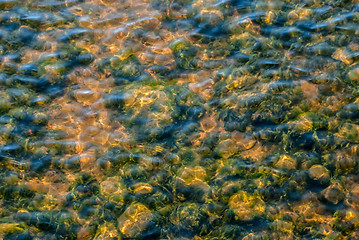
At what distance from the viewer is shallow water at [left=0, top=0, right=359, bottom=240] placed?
151 inches

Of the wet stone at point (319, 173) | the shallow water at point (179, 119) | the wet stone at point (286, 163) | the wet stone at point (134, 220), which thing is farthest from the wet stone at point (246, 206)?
the wet stone at point (134, 220)

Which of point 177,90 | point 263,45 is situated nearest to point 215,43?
point 263,45

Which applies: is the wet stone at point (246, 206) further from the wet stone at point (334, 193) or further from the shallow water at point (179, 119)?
the wet stone at point (334, 193)

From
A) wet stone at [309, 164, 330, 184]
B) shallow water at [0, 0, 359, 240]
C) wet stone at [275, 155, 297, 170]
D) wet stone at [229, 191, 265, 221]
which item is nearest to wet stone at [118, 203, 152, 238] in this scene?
shallow water at [0, 0, 359, 240]

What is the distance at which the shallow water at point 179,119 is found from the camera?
3.84 metres

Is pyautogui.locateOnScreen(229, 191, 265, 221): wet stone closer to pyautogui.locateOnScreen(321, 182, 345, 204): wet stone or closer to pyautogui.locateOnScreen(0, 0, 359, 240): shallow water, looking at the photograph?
pyautogui.locateOnScreen(0, 0, 359, 240): shallow water

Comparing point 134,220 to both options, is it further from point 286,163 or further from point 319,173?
point 319,173

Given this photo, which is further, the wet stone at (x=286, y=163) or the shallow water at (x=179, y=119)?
the wet stone at (x=286, y=163)

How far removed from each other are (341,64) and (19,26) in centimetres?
473

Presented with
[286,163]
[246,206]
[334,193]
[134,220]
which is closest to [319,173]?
[334,193]

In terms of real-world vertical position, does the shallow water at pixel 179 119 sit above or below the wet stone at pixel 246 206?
above

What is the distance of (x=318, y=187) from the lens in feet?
13.0

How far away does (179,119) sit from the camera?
4543 mm

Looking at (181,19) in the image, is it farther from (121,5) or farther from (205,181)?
(205,181)
